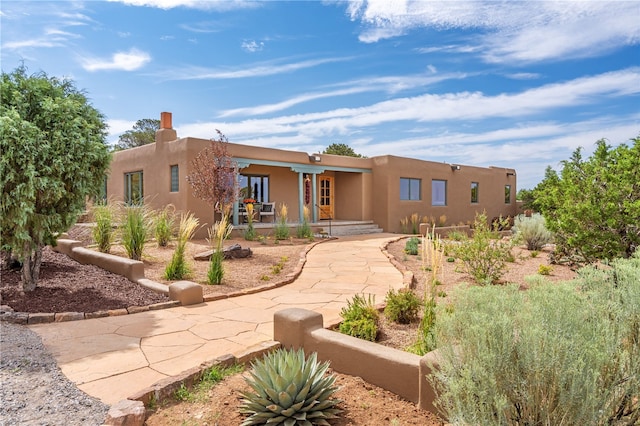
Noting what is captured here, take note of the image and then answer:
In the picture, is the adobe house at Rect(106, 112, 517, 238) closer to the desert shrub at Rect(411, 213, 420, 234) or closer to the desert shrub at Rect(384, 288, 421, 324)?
the desert shrub at Rect(411, 213, 420, 234)

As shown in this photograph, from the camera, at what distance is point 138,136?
99.2 ft

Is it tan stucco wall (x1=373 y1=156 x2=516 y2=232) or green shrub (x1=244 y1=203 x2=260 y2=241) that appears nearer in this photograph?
green shrub (x1=244 y1=203 x2=260 y2=241)

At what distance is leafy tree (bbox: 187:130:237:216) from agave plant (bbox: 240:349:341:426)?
832 centimetres

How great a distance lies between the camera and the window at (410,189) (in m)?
16.9

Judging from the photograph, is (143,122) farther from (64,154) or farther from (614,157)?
(614,157)

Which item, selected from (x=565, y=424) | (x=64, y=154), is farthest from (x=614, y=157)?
(x=64, y=154)

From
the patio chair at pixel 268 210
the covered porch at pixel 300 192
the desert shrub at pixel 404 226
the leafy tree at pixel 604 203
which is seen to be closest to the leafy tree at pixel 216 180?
the covered porch at pixel 300 192

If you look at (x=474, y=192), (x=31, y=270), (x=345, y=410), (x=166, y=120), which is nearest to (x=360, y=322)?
(x=345, y=410)

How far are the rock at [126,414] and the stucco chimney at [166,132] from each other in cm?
1235

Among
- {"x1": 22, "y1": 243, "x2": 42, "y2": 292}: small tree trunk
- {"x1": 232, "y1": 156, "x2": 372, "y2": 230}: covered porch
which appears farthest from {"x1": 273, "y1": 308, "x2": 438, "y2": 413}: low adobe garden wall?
{"x1": 232, "y1": 156, "x2": 372, "y2": 230}: covered porch

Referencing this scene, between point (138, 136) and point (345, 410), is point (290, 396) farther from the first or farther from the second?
point (138, 136)

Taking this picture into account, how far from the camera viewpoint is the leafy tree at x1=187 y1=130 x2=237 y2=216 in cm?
1027

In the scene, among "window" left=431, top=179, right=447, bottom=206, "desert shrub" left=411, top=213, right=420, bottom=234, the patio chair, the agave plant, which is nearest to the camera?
the agave plant

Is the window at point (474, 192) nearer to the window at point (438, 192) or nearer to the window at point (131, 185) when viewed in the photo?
the window at point (438, 192)
